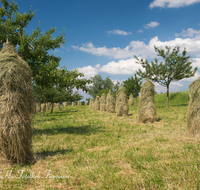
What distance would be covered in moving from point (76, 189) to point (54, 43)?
964 cm

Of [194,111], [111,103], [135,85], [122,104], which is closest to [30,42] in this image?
[194,111]

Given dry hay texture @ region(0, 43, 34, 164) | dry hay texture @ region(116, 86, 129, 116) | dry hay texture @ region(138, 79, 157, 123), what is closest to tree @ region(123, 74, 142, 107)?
dry hay texture @ region(116, 86, 129, 116)

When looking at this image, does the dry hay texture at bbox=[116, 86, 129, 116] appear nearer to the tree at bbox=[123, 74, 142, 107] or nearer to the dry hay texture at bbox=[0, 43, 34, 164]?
the dry hay texture at bbox=[0, 43, 34, 164]

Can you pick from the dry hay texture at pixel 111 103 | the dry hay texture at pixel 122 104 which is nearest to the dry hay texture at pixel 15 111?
the dry hay texture at pixel 122 104

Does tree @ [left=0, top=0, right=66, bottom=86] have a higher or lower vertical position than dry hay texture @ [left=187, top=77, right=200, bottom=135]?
higher

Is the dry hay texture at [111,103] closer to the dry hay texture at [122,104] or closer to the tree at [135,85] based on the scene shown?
the dry hay texture at [122,104]

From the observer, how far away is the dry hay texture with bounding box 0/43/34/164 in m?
4.39

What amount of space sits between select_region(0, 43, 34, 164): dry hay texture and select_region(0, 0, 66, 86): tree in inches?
159

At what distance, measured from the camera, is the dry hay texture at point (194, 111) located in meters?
7.69

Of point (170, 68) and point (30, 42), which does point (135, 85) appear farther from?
point (30, 42)

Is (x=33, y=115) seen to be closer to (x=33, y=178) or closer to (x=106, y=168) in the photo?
(x=33, y=178)

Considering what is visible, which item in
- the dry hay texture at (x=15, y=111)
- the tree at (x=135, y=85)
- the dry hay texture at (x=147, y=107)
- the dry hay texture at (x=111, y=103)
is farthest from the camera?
the tree at (x=135, y=85)

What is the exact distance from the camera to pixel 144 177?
354 centimetres

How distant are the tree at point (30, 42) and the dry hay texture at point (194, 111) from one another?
7846mm
